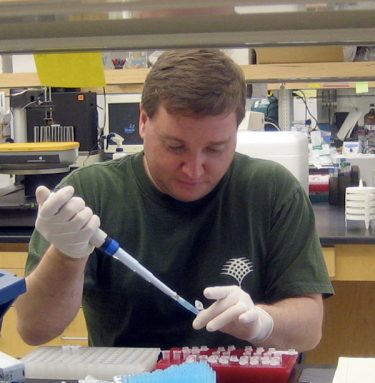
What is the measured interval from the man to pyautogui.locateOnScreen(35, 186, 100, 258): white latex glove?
118mm

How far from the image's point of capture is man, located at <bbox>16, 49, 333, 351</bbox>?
127 centimetres

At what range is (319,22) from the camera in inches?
33.1

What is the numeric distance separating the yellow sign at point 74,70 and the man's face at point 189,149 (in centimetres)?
32

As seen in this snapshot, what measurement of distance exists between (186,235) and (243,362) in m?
0.44

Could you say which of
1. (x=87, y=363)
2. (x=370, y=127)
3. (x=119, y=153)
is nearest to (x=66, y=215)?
(x=87, y=363)

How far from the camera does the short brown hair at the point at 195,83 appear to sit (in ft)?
4.10

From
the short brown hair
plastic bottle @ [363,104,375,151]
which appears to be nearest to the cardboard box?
the short brown hair

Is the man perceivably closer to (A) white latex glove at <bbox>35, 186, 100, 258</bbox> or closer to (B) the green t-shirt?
(B) the green t-shirt

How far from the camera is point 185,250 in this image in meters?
1.37

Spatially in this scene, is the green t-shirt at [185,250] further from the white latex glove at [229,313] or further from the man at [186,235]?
the white latex glove at [229,313]

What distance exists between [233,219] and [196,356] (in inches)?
18.1

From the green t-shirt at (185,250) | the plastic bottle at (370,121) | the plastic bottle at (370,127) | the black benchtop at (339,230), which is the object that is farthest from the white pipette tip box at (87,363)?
the plastic bottle at (370,121)

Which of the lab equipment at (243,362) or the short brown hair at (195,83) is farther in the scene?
the short brown hair at (195,83)

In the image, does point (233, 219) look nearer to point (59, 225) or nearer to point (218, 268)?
point (218, 268)
